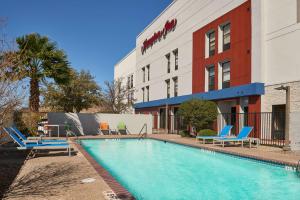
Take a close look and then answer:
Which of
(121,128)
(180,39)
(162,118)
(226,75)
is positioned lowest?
(121,128)

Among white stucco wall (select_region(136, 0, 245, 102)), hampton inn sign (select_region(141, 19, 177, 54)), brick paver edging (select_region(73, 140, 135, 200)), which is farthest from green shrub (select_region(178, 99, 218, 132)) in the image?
hampton inn sign (select_region(141, 19, 177, 54))

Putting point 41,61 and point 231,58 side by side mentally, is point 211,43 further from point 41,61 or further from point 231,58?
point 41,61

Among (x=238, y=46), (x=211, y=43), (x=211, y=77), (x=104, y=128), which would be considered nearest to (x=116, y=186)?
(x=238, y=46)

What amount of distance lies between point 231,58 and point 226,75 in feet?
5.10

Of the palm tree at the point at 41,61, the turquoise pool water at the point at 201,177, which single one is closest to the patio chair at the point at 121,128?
the palm tree at the point at 41,61

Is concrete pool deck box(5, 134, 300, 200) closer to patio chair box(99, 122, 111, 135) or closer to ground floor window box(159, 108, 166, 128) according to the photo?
patio chair box(99, 122, 111, 135)

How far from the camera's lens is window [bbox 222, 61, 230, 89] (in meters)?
22.5

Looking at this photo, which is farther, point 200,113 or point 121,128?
point 121,128

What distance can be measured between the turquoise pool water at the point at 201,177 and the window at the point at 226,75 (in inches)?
412

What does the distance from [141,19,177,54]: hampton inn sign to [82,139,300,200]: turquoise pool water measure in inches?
863

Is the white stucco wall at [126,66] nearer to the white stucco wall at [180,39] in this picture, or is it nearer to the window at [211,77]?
the white stucco wall at [180,39]

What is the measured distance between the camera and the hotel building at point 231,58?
17609mm

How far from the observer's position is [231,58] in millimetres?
21828

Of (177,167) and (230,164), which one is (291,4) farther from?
(177,167)
